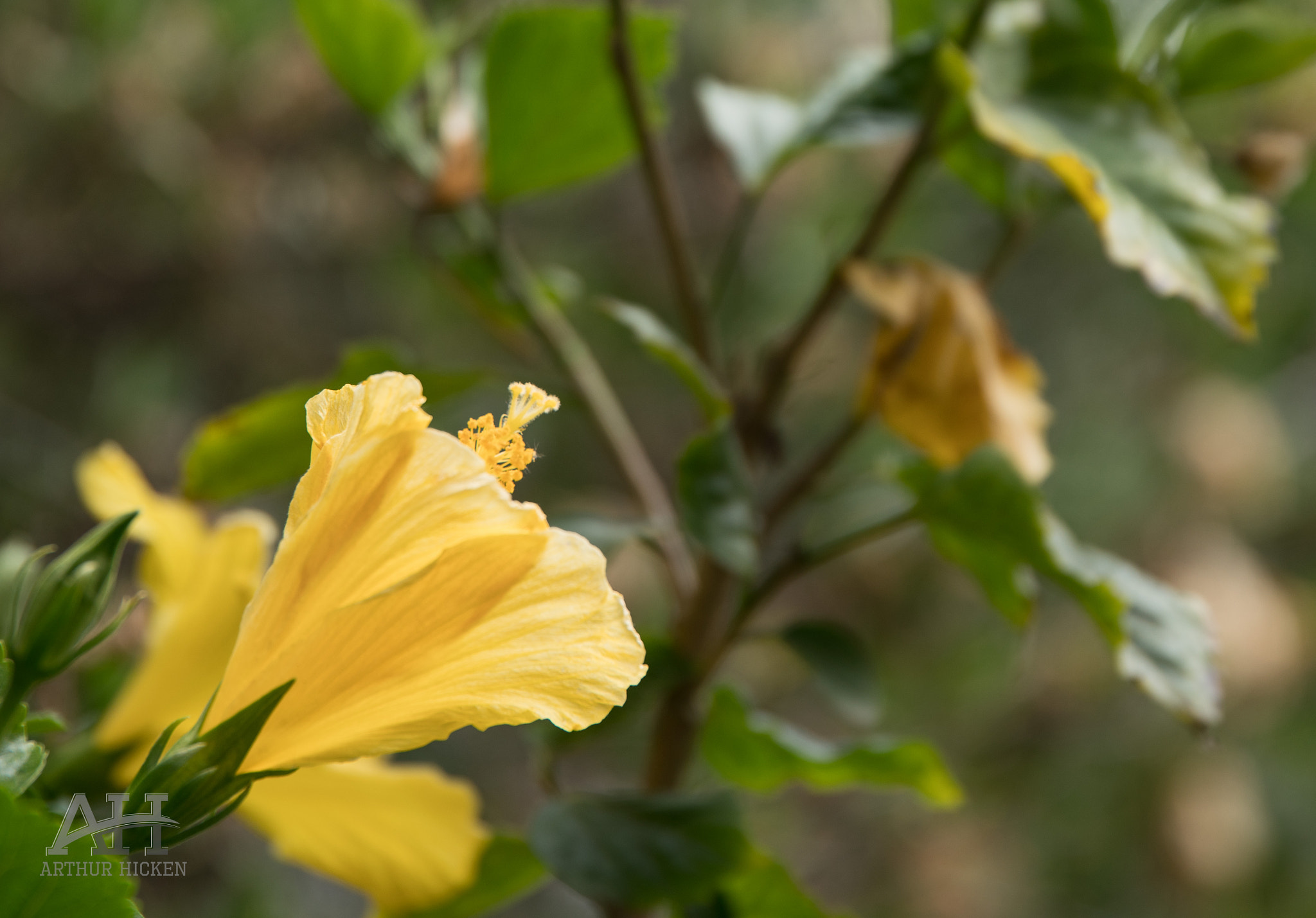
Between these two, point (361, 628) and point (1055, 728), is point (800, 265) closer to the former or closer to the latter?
point (1055, 728)

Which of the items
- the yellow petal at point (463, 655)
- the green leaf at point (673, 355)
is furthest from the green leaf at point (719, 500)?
the yellow petal at point (463, 655)

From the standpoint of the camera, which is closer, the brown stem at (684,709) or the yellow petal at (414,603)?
the yellow petal at (414,603)

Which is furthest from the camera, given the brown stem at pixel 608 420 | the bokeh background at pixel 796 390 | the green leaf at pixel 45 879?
the bokeh background at pixel 796 390

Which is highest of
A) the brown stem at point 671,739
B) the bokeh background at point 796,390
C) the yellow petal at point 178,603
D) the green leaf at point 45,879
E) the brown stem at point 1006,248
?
the green leaf at point 45,879

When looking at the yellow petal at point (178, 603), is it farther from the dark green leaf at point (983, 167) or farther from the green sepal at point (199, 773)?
the dark green leaf at point (983, 167)

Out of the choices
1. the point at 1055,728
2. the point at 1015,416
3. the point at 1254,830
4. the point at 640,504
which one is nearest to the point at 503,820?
the point at 1055,728

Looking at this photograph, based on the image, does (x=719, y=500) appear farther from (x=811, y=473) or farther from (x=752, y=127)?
(x=752, y=127)

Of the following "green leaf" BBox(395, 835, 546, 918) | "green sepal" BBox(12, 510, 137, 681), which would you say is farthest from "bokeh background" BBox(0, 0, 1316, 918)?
"green sepal" BBox(12, 510, 137, 681)
